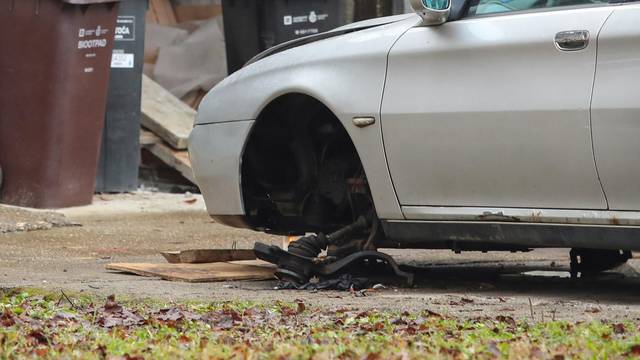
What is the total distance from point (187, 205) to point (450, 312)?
6.37m

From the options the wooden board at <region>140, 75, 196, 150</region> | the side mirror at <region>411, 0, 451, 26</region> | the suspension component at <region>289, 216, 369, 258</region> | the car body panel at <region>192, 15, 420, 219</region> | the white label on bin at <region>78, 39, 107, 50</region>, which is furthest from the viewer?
the wooden board at <region>140, 75, 196, 150</region>

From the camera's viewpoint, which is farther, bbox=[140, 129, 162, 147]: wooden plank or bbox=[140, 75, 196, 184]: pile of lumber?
bbox=[140, 129, 162, 147]: wooden plank

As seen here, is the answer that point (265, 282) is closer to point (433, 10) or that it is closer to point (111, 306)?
point (111, 306)

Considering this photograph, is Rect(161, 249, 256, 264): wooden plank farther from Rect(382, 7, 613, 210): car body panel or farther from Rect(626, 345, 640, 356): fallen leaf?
Rect(626, 345, 640, 356): fallen leaf

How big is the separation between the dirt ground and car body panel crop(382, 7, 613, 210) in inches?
18.9

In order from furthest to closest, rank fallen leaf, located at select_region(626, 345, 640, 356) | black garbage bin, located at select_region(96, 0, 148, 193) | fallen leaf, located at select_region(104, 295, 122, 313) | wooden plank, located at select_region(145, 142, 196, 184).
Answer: wooden plank, located at select_region(145, 142, 196, 184)
black garbage bin, located at select_region(96, 0, 148, 193)
fallen leaf, located at select_region(104, 295, 122, 313)
fallen leaf, located at select_region(626, 345, 640, 356)

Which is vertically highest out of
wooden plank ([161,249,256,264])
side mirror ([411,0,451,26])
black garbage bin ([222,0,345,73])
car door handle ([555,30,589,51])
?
side mirror ([411,0,451,26])

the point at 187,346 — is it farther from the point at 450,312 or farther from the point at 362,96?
the point at 362,96

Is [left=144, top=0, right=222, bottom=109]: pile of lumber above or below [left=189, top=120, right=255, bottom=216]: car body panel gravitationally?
below

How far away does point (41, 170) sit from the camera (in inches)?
428

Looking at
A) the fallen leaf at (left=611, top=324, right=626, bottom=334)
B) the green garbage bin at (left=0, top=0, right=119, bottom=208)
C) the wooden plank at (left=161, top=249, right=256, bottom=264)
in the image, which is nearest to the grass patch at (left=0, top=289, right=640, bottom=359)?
the fallen leaf at (left=611, top=324, right=626, bottom=334)

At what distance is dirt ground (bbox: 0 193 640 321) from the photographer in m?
A: 5.97

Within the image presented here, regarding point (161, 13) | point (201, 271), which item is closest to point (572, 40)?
point (201, 271)

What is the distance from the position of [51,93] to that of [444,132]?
5200 millimetres
